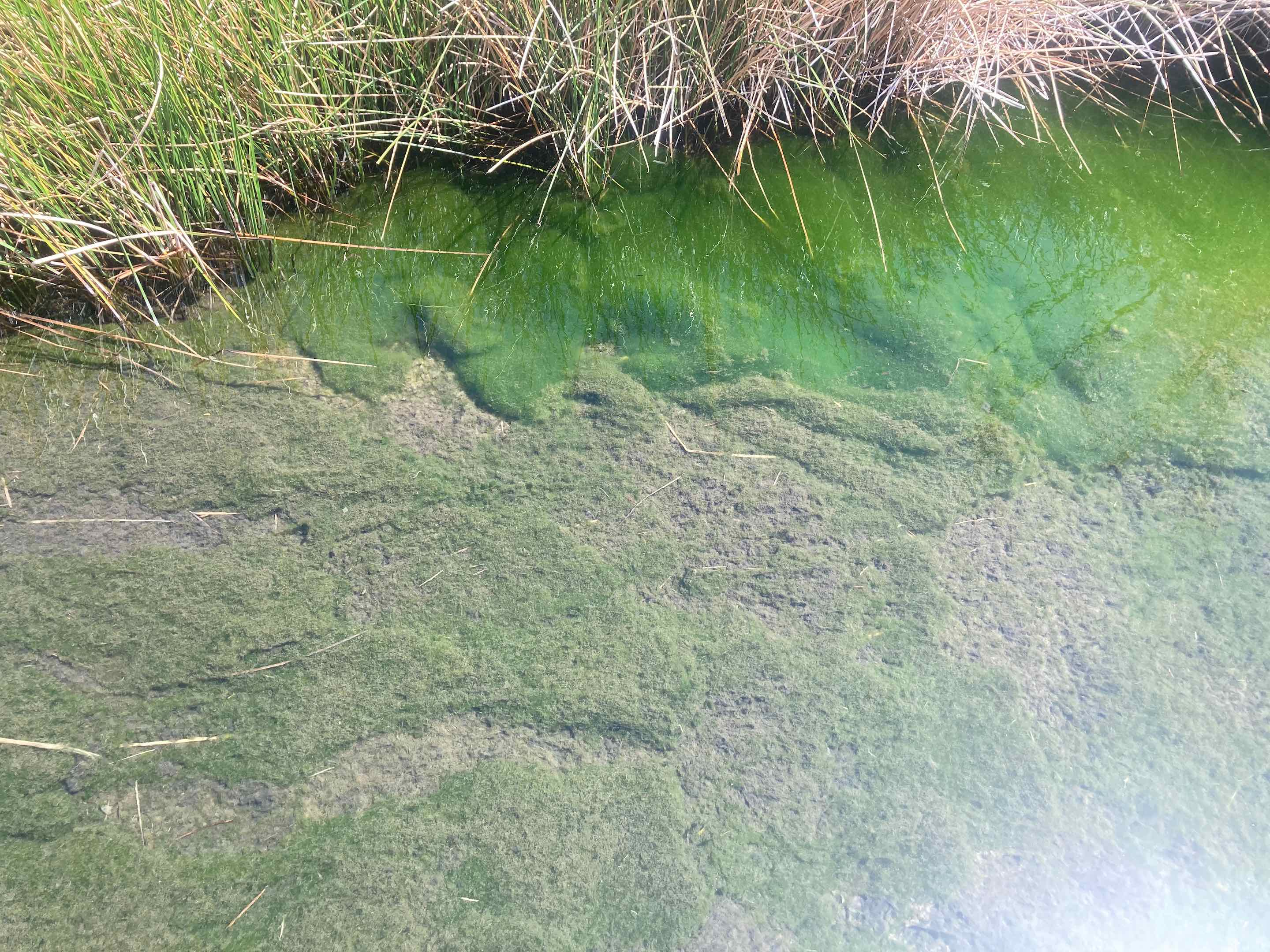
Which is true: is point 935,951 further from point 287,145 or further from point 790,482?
point 287,145

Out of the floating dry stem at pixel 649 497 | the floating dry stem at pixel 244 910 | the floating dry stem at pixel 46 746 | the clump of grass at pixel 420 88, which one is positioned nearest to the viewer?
the floating dry stem at pixel 244 910

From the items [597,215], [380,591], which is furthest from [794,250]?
[380,591]

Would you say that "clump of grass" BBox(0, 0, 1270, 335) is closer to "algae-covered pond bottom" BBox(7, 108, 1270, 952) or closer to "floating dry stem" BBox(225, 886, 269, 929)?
"algae-covered pond bottom" BBox(7, 108, 1270, 952)

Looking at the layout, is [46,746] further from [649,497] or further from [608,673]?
[649,497]

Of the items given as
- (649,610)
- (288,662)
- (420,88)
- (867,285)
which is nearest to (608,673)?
(649,610)

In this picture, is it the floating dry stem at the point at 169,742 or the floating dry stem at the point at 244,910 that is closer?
the floating dry stem at the point at 244,910

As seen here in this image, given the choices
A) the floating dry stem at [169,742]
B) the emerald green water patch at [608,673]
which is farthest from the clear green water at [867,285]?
the floating dry stem at [169,742]

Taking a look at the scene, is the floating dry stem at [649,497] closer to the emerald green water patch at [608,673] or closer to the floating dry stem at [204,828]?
the emerald green water patch at [608,673]
